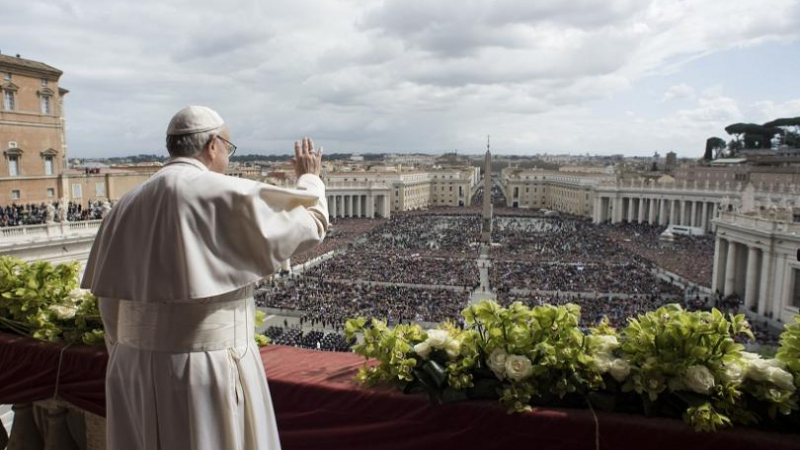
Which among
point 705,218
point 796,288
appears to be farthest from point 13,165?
point 705,218

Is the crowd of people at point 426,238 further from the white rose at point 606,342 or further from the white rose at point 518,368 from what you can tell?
the white rose at point 518,368

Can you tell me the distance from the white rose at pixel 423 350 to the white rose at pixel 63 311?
2.74 meters

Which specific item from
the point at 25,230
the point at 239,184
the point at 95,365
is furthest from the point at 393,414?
the point at 25,230

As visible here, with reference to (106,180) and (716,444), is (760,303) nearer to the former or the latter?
(716,444)

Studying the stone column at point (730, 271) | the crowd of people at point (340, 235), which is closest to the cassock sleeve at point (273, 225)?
the crowd of people at point (340, 235)

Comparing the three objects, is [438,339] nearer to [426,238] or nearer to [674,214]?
[426,238]

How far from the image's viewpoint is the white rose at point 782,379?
2.47m

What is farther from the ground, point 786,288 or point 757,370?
point 757,370

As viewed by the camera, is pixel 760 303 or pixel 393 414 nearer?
pixel 393 414

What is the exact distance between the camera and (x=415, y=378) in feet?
9.68

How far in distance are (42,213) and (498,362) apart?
71.9 ft

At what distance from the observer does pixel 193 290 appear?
7.10 ft

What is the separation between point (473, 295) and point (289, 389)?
2750cm

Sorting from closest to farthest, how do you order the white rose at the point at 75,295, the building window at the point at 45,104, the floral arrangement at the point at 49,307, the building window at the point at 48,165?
the floral arrangement at the point at 49,307, the white rose at the point at 75,295, the building window at the point at 45,104, the building window at the point at 48,165
